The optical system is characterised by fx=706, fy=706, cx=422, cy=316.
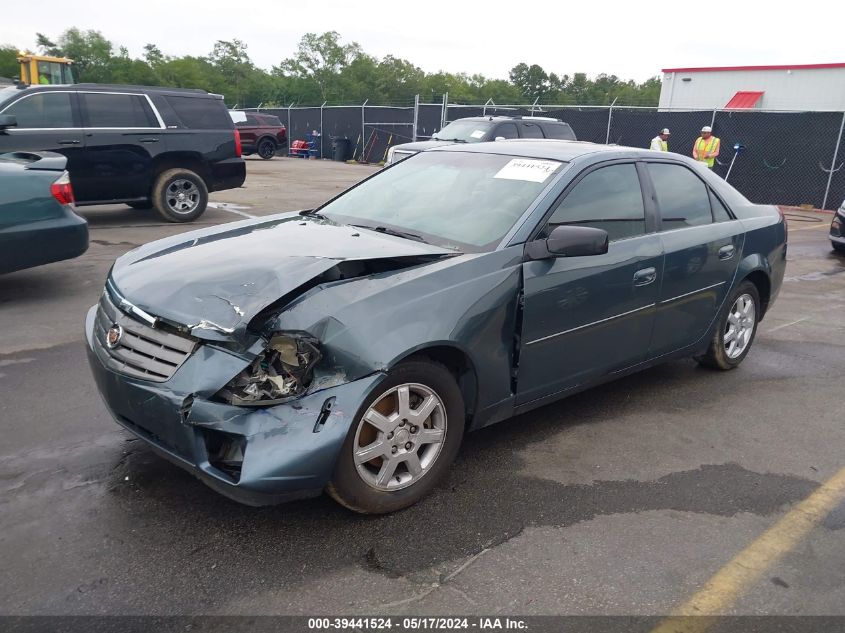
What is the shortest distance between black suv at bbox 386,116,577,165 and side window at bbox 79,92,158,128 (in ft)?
15.8

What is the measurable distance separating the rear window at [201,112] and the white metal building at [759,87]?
847 inches

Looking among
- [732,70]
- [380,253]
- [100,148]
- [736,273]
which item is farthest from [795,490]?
[732,70]

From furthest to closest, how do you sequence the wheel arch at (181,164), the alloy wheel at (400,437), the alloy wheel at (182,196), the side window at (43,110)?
the alloy wheel at (182,196) < the wheel arch at (181,164) < the side window at (43,110) < the alloy wheel at (400,437)

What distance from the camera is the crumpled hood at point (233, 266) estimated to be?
2.88 meters

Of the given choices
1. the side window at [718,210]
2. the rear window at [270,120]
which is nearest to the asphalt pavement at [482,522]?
the side window at [718,210]

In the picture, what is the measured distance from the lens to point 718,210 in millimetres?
4887

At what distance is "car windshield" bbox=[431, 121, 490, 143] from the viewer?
530 inches

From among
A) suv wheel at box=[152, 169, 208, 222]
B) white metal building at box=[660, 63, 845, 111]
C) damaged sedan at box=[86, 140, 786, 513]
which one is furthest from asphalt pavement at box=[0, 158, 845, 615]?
white metal building at box=[660, 63, 845, 111]

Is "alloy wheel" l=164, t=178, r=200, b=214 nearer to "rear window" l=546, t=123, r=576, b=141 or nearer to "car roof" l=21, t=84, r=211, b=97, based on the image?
"car roof" l=21, t=84, r=211, b=97

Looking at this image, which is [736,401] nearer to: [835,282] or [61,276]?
[835,282]

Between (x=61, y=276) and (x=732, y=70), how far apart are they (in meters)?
31.7

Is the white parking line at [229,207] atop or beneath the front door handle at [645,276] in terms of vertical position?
beneath

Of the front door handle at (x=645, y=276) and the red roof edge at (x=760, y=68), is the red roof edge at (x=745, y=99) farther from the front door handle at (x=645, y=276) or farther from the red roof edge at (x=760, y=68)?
the front door handle at (x=645, y=276)

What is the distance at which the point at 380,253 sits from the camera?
330 cm
